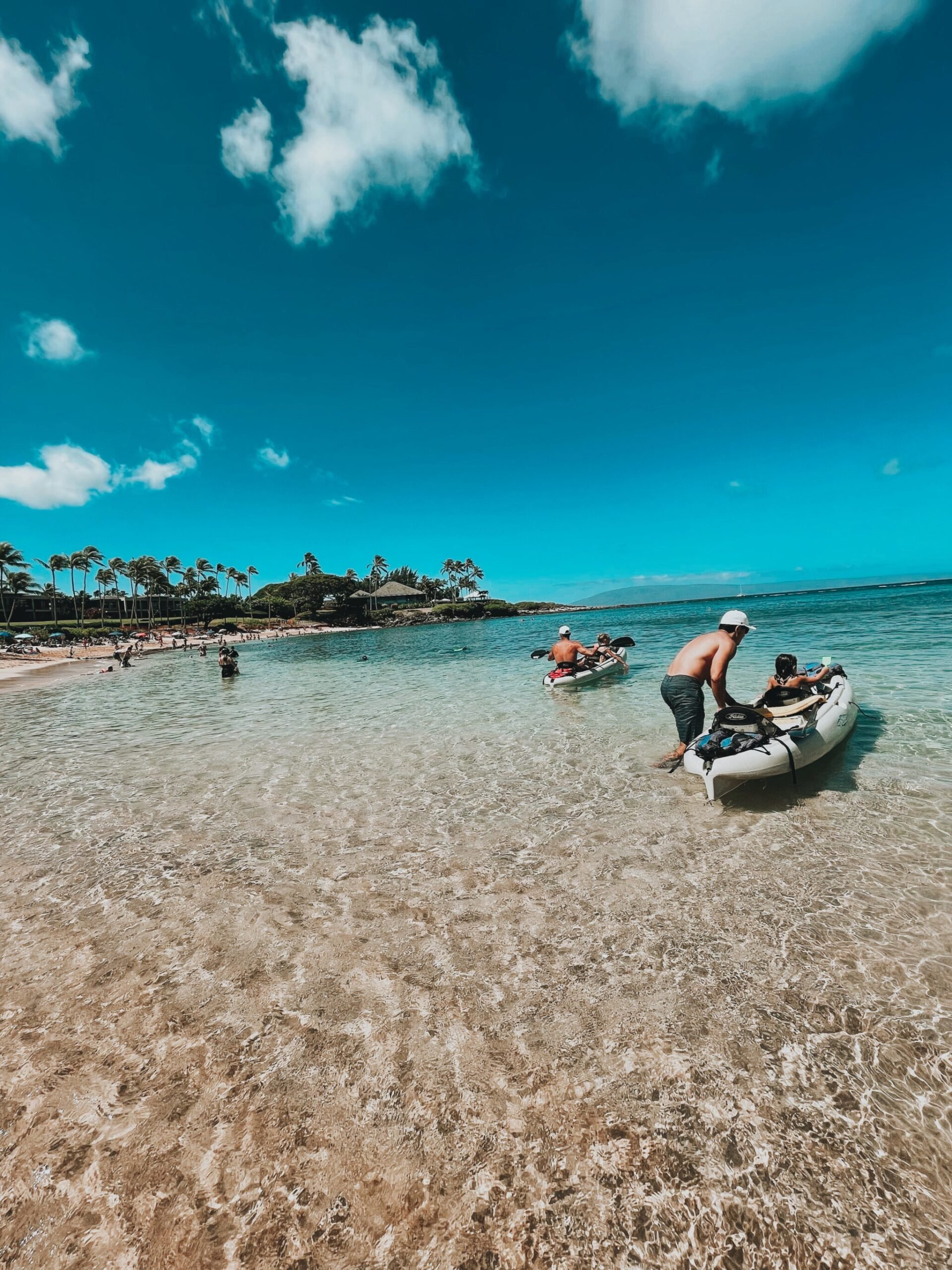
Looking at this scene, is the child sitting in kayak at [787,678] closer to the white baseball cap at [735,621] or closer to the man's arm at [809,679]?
the man's arm at [809,679]

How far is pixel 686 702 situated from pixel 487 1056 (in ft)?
18.2

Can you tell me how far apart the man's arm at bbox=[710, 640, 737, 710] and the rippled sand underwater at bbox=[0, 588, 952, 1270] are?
1.28 m

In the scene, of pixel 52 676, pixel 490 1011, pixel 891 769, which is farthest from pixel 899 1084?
pixel 52 676

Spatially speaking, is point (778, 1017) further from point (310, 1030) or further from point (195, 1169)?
point (195, 1169)

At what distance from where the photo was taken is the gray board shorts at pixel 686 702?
294 inches

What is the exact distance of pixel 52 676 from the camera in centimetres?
3206

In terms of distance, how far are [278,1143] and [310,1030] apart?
0.77 m

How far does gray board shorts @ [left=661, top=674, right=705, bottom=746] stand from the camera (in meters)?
7.47

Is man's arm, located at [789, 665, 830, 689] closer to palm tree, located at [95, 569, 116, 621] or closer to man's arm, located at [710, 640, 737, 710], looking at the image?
man's arm, located at [710, 640, 737, 710]

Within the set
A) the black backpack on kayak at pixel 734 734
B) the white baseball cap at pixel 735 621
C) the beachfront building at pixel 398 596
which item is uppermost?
the beachfront building at pixel 398 596

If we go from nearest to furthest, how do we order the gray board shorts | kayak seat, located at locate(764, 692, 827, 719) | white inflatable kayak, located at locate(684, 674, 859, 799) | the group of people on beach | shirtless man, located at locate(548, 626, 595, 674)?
white inflatable kayak, located at locate(684, 674, 859, 799), the group of people on beach, the gray board shorts, kayak seat, located at locate(764, 692, 827, 719), shirtless man, located at locate(548, 626, 595, 674)

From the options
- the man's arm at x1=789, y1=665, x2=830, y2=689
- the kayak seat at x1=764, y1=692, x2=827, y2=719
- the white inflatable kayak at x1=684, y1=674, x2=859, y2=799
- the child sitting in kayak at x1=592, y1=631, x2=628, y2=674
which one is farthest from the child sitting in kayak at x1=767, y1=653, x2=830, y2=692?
the child sitting in kayak at x1=592, y1=631, x2=628, y2=674

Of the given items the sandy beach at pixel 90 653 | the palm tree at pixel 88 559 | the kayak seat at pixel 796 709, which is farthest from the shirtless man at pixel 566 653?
the palm tree at pixel 88 559

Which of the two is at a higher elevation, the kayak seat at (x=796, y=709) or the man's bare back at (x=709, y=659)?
the man's bare back at (x=709, y=659)
